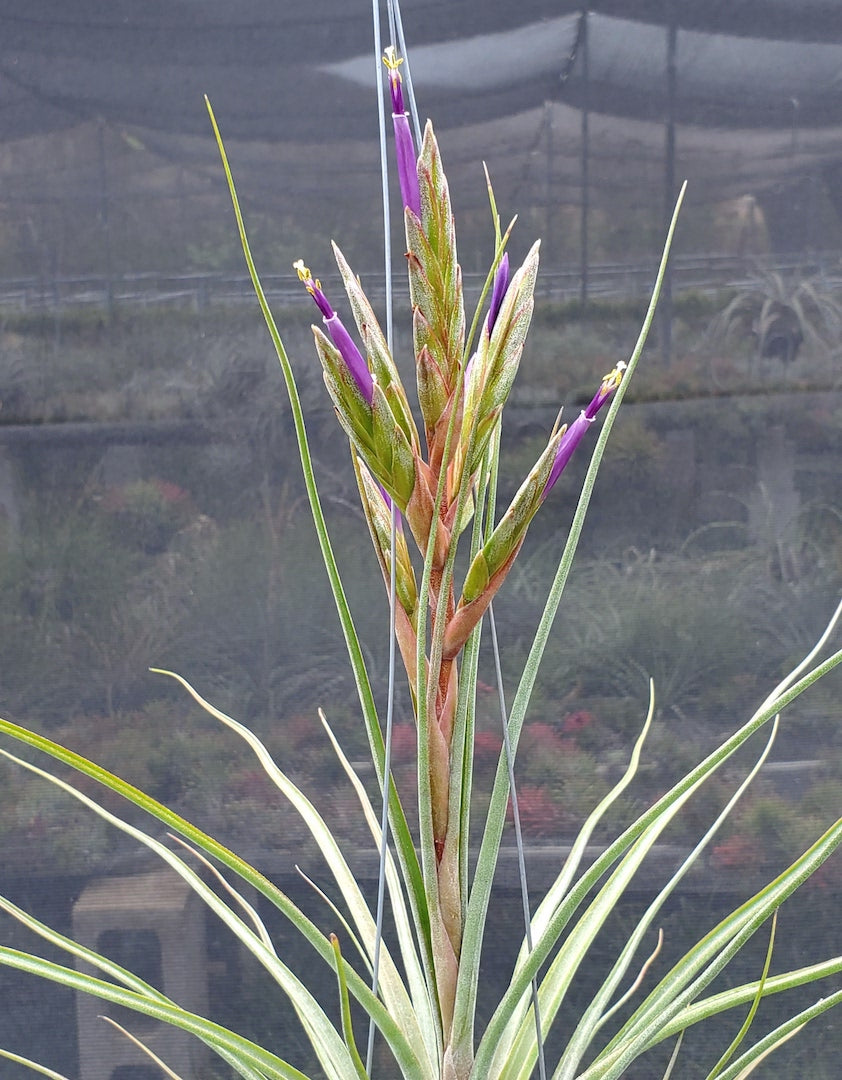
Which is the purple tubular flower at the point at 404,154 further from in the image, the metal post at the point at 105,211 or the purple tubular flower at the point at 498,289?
the metal post at the point at 105,211

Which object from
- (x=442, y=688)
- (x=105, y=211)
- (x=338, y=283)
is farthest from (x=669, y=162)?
(x=442, y=688)

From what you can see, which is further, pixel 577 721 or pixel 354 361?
pixel 577 721

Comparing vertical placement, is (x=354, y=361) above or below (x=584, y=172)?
below

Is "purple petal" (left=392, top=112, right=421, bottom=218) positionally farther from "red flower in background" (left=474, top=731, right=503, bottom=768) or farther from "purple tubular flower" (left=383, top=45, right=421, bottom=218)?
"red flower in background" (left=474, top=731, right=503, bottom=768)

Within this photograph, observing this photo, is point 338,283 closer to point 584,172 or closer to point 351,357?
point 584,172

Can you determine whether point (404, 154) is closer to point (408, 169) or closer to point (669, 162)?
point (408, 169)

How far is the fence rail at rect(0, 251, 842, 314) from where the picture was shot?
38.5 inches

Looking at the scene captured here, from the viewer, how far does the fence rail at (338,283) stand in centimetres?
98

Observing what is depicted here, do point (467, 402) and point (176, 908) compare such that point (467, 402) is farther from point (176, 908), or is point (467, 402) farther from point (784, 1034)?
point (176, 908)

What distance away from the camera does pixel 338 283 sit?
3.19ft

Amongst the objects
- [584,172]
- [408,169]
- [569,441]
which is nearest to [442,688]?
[569,441]

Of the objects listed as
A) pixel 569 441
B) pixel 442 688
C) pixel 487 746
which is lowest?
pixel 487 746

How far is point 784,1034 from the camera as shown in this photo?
395mm

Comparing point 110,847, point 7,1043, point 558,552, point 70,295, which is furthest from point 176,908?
point 70,295
